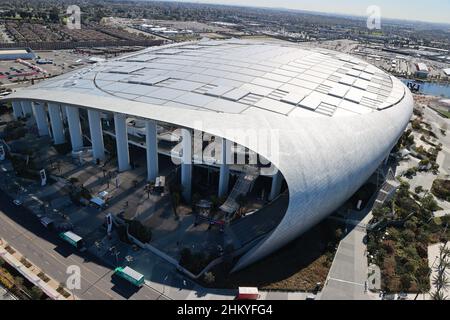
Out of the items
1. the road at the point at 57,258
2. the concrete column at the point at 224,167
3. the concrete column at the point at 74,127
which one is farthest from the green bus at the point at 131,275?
the concrete column at the point at 74,127

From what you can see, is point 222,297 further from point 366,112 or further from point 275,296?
point 366,112

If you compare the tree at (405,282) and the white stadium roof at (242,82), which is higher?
the white stadium roof at (242,82)

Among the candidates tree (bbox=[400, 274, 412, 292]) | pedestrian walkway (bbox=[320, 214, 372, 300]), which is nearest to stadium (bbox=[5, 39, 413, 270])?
pedestrian walkway (bbox=[320, 214, 372, 300])

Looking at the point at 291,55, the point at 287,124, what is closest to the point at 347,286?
the point at 287,124

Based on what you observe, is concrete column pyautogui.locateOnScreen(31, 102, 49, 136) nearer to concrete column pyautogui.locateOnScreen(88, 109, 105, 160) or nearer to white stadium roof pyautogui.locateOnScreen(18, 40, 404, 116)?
white stadium roof pyautogui.locateOnScreen(18, 40, 404, 116)

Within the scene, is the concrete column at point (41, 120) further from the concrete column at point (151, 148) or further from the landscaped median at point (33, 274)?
the landscaped median at point (33, 274)

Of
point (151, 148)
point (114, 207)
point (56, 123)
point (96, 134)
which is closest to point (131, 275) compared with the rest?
point (114, 207)
